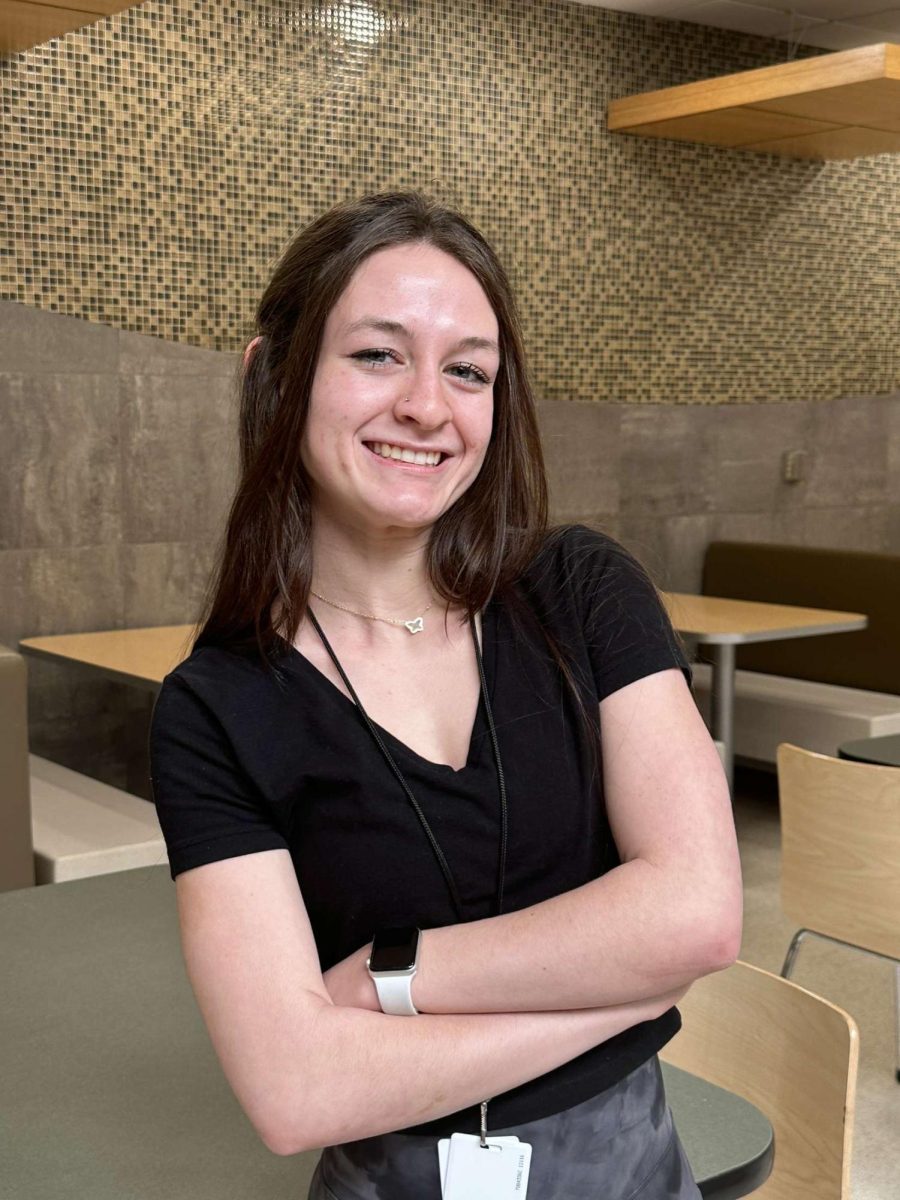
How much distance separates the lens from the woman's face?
111 centimetres

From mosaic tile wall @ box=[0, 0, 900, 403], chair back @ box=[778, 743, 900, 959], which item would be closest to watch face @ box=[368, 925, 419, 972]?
chair back @ box=[778, 743, 900, 959]

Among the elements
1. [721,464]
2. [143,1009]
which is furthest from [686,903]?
[721,464]

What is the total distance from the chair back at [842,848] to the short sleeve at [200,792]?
180 centimetres

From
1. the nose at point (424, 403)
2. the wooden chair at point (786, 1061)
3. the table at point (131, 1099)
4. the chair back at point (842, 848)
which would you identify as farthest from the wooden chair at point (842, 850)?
the nose at point (424, 403)

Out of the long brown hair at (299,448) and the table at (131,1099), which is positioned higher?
the long brown hair at (299,448)

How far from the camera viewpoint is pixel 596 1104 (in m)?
1.05

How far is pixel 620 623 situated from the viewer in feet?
3.80

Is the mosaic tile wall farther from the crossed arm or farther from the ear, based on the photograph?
the crossed arm

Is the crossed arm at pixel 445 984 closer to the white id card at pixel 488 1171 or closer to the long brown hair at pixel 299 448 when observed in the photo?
the white id card at pixel 488 1171

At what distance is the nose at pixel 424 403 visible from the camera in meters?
1.10

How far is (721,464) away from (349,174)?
7.42 feet

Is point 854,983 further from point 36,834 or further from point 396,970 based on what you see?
point 396,970

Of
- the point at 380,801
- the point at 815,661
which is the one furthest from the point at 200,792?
the point at 815,661

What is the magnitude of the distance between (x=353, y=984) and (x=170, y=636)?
374 centimetres
